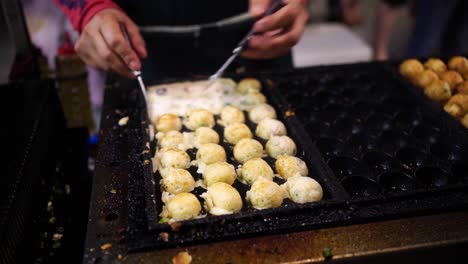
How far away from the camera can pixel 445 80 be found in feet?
7.39

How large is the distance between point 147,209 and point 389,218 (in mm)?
833

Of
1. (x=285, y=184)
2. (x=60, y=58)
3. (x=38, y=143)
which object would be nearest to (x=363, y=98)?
(x=285, y=184)

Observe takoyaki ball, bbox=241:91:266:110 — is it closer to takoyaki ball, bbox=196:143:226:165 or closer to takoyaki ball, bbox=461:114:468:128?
takoyaki ball, bbox=196:143:226:165

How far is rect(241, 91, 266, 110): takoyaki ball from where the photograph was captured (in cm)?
218

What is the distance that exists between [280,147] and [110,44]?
93cm

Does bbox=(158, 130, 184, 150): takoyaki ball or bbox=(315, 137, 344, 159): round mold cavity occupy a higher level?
bbox=(158, 130, 184, 150): takoyaki ball

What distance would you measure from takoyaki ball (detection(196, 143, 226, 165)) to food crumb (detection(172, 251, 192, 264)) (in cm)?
50

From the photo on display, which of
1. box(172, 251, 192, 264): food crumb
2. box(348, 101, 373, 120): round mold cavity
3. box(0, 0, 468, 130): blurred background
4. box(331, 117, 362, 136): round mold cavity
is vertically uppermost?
box(172, 251, 192, 264): food crumb

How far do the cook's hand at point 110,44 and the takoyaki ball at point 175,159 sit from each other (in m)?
0.54

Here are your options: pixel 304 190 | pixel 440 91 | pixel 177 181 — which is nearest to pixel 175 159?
pixel 177 181

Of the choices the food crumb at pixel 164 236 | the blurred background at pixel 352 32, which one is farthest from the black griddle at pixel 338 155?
the blurred background at pixel 352 32

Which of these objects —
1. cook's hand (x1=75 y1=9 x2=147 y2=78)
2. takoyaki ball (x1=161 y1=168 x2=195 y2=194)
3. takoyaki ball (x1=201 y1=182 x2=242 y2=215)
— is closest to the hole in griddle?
takoyaki ball (x1=161 y1=168 x2=195 y2=194)

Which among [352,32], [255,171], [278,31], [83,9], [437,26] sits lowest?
[352,32]

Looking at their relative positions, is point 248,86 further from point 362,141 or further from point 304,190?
point 304,190
